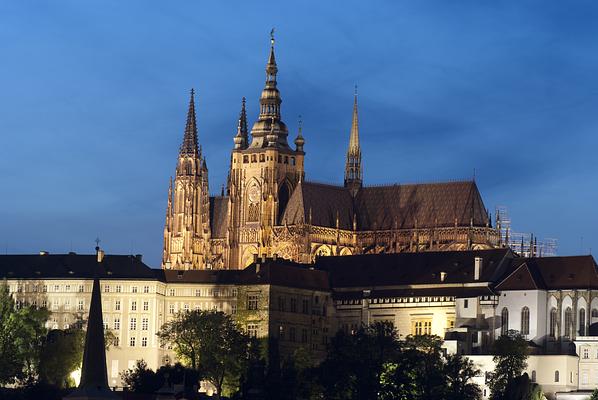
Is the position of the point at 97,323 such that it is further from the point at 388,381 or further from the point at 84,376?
the point at 388,381

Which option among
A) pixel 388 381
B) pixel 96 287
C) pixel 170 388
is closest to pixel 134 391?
pixel 170 388

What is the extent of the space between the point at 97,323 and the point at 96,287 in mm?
2365

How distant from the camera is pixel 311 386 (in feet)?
648

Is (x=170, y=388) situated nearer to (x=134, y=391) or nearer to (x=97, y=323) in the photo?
(x=134, y=391)

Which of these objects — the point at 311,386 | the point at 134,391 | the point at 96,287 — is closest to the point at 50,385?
the point at 134,391

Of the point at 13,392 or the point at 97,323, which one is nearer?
the point at 97,323

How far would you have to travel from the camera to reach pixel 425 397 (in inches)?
7776

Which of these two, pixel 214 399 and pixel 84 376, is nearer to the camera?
pixel 84 376

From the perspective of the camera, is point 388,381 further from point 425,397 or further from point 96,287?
point 96,287

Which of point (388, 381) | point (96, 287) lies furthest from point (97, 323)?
point (388, 381)

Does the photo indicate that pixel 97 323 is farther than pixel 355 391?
No

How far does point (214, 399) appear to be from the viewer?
195875mm

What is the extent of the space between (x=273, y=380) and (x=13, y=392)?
1976 cm

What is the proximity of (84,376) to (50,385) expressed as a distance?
39.7m
